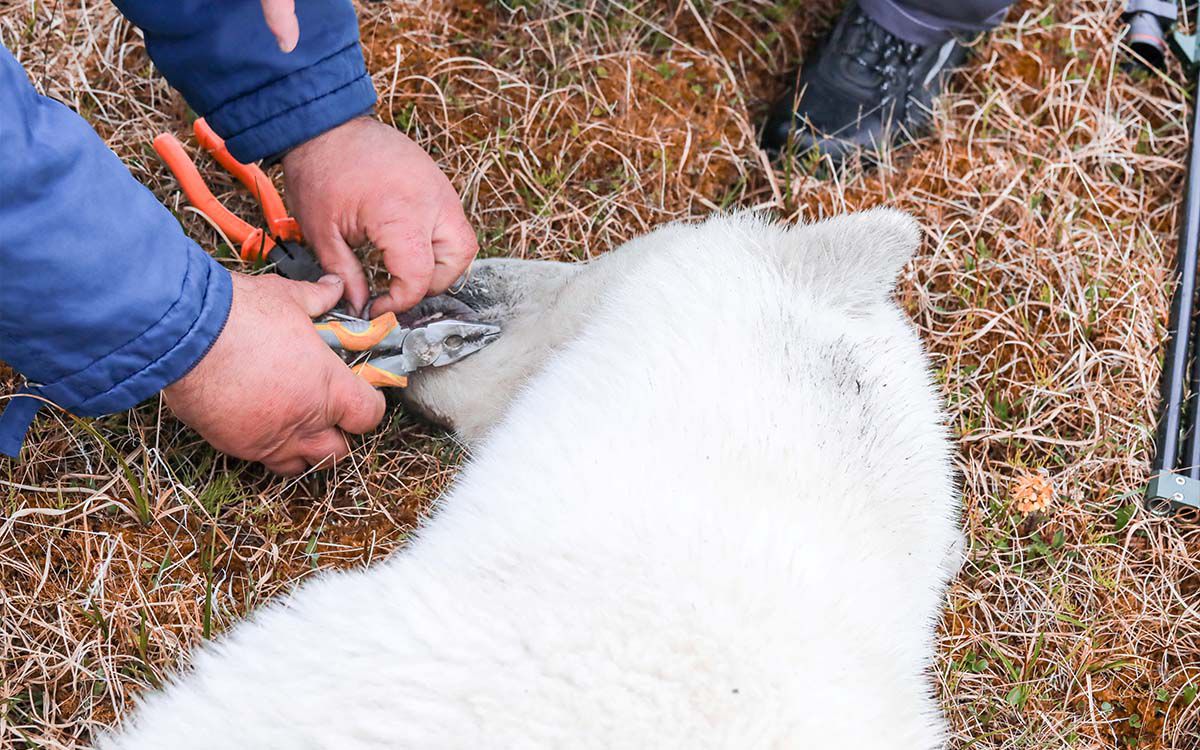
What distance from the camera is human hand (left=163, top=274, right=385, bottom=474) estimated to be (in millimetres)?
1560

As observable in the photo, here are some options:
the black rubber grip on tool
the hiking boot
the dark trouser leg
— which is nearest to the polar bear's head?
the black rubber grip on tool

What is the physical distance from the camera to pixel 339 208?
1885 mm

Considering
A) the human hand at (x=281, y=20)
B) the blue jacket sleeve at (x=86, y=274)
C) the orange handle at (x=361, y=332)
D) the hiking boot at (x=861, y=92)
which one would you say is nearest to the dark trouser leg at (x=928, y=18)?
the hiking boot at (x=861, y=92)

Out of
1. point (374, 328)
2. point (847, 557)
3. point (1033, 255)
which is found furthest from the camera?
point (1033, 255)

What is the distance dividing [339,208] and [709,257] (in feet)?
2.72

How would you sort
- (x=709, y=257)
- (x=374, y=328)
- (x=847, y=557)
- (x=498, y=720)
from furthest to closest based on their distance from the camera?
1. (x=374, y=328)
2. (x=709, y=257)
3. (x=847, y=557)
4. (x=498, y=720)

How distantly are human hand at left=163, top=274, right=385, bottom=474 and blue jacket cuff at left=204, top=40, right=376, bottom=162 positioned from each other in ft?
1.07

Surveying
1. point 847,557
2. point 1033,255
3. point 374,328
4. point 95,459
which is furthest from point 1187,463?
point 95,459

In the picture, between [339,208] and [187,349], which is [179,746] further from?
[339,208]

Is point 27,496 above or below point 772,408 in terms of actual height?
below

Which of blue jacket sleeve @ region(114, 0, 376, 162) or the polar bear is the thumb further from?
the polar bear

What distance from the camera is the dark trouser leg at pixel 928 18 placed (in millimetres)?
2473

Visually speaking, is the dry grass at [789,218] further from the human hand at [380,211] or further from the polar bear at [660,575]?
the polar bear at [660,575]

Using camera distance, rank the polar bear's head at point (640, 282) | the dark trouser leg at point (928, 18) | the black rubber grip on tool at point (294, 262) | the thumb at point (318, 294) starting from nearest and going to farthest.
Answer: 1. the polar bear's head at point (640, 282)
2. the thumb at point (318, 294)
3. the black rubber grip on tool at point (294, 262)
4. the dark trouser leg at point (928, 18)
